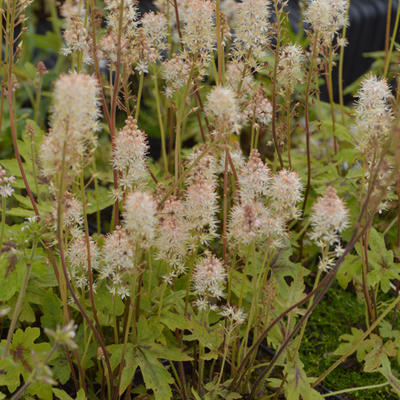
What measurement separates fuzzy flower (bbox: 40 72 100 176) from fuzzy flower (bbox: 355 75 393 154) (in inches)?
34.2

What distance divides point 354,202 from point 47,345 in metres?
1.72

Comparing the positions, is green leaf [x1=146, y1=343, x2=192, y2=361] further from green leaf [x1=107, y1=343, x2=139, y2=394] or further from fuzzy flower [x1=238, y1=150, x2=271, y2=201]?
fuzzy flower [x1=238, y1=150, x2=271, y2=201]

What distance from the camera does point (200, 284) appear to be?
185 cm

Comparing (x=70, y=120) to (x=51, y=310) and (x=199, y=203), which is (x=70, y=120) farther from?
(x=51, y=310)

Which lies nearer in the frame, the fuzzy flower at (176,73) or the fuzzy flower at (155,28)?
the fuzzy flower at (176,73)

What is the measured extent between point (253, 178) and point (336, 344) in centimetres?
148

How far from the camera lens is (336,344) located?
9.36ft

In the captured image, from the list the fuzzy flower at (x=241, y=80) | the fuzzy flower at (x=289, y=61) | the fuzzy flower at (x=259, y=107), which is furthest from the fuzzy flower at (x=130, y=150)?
the fuzzy flower at (x=289, y=61)

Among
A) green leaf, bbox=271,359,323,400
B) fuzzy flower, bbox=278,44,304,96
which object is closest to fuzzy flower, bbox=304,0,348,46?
fuzzy flower, bbox=278,44,304,96

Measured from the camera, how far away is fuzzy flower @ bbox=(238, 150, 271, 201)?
1.73 metres

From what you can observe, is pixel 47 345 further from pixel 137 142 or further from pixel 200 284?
pixel 137 142

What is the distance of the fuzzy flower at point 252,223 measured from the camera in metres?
1.62

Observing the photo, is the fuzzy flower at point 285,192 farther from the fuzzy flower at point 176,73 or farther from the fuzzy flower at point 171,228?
the fuzzy flower at point 176,73

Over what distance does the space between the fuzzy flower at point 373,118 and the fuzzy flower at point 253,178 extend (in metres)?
0.34
